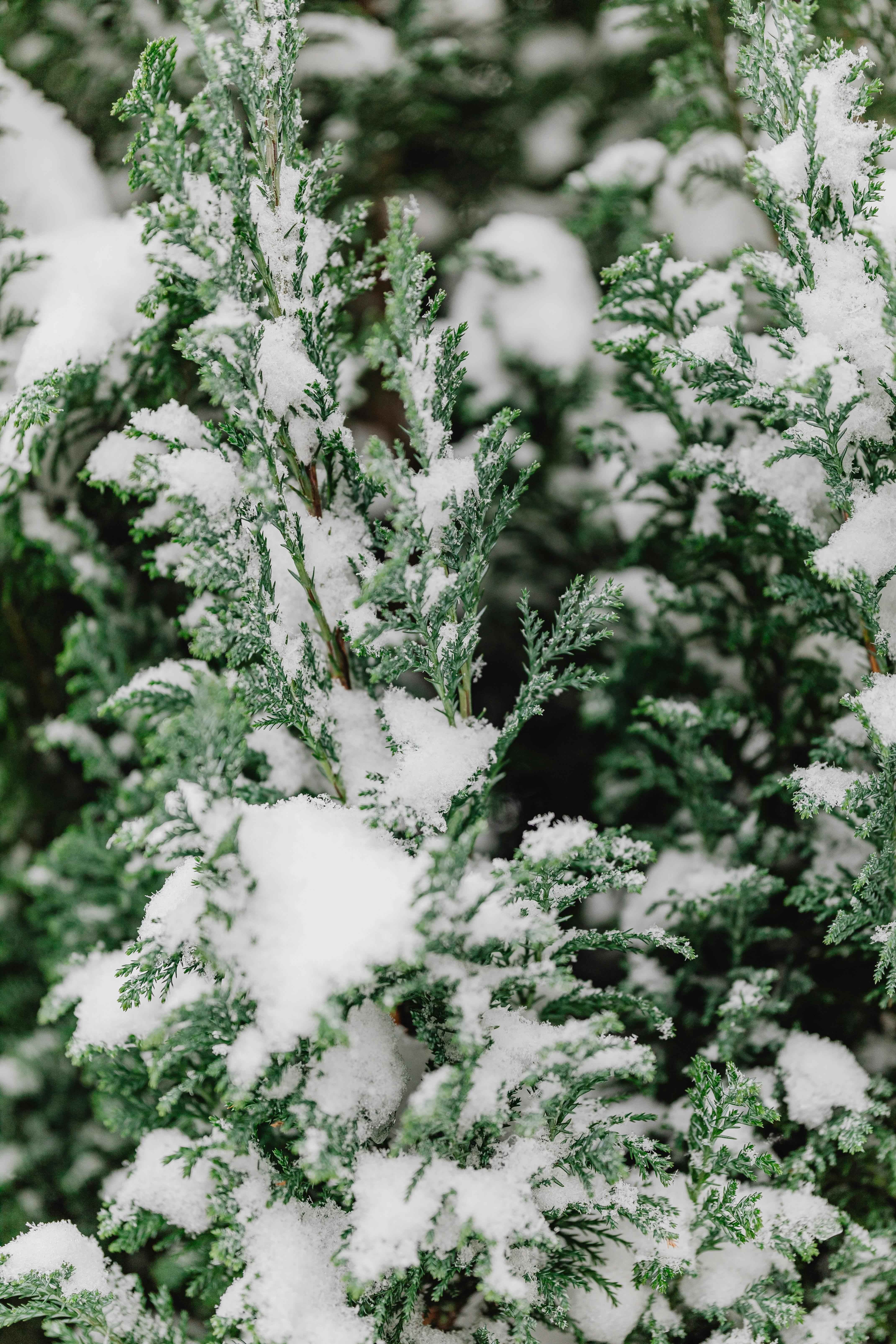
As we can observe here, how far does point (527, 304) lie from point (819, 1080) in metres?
1.90

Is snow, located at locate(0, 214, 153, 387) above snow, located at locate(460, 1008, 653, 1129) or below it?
above

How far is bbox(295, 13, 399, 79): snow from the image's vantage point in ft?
6.46

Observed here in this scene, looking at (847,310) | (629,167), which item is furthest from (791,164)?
(629,167)

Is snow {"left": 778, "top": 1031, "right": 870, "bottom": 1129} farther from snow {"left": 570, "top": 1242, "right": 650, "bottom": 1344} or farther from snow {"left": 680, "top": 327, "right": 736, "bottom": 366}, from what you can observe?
snow {"left": 680, "top": 327, "right": 736, "bottom": 366}

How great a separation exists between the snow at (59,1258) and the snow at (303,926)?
498 mm

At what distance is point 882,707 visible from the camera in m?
1.10

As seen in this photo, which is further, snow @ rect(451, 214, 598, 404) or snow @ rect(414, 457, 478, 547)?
snow @ rect(451, 214, 598, 404)

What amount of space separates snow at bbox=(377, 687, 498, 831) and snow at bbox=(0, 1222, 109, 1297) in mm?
752

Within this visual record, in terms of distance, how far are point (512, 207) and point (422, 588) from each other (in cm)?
176

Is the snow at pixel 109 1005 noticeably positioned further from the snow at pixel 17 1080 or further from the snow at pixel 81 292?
the snow at pixel 81 292

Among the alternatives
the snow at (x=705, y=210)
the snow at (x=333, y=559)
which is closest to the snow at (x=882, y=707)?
the snow at (x=333, y=559)

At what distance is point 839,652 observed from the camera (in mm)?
1629

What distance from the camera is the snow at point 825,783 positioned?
3.73ft

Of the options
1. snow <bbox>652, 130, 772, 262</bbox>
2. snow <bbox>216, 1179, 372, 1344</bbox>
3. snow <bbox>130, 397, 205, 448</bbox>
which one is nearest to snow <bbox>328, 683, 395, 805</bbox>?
snow <bbox>130, 397, 205, 448</bbox>
